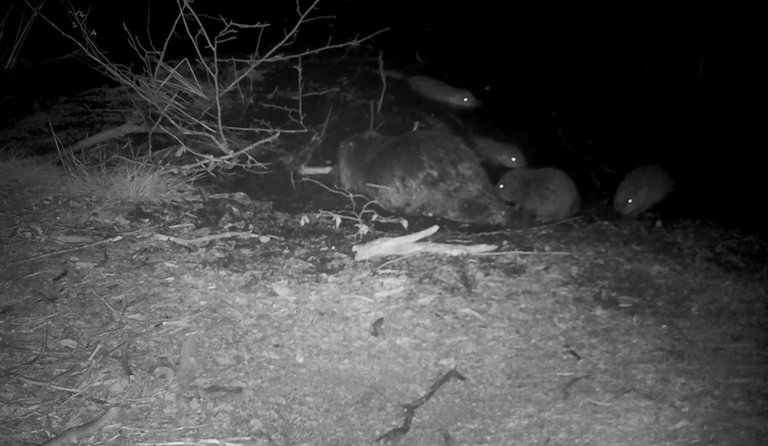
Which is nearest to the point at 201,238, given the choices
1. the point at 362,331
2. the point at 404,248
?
the point at 404,248

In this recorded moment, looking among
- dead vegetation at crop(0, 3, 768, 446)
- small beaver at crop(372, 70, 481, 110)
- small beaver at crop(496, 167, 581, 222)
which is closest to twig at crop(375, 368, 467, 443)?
dead vegetation at crop(0, 3, 768, 446)

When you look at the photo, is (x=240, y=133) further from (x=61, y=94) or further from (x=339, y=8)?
(x=339, y=8)

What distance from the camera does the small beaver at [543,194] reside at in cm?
652

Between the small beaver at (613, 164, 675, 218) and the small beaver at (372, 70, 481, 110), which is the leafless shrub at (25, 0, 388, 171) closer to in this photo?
the small beaver at (372, 70, 481, 110)

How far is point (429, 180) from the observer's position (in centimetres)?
658

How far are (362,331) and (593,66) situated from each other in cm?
909

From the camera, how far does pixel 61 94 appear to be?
9.51 metres

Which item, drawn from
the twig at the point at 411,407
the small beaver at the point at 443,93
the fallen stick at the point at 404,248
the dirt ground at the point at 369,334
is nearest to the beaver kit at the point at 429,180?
the dirt ground at the point at 369,334

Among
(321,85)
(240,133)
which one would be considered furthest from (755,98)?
(240,133)

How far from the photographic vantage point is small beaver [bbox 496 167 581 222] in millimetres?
6523

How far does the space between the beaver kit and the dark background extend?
188cm

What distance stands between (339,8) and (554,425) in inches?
494

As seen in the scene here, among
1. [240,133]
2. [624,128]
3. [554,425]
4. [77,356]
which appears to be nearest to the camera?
[554,425]

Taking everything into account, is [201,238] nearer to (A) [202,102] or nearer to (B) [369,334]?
(B) [369,334]
